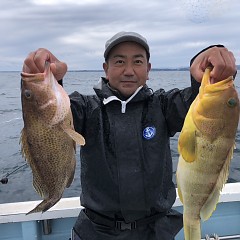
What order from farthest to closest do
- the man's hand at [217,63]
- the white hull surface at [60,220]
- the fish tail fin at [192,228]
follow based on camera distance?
the white hull surface at [60,220], the fish tail fin at [192,228], the man's hand at [217,63]

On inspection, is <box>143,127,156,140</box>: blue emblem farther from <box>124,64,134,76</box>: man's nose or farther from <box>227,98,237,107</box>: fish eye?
<box>227,98,237,107</box>: fish eye

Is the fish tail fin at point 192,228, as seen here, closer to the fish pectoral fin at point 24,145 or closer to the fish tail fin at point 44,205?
the fish tail fin at point 44,205

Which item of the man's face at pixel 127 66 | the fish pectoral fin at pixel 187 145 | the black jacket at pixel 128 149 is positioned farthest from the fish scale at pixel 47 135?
the man's face at pixel 127 66

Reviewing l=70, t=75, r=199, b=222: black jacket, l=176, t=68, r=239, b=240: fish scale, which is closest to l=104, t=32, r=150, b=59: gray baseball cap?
l=70, t=75, r=199, b=222: black jacket

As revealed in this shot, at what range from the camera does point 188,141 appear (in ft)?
7.46

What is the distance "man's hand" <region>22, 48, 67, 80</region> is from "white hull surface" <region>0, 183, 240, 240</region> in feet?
6.93

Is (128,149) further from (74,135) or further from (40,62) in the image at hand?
(40,62)

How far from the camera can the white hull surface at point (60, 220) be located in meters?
4.05

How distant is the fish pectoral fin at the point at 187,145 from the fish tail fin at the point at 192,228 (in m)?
0.51

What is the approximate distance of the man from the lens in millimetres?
2965

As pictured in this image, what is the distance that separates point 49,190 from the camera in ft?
8.23

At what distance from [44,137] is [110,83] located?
938 millimetres

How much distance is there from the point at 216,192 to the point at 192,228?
0.33 meters

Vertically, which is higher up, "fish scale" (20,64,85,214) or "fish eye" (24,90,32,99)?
"fish eye" (24,90,32,99)
